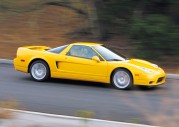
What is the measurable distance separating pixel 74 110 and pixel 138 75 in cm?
319

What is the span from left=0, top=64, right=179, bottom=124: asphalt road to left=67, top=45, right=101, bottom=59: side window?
83 cm

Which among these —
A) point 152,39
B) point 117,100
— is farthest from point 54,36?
point 117,100

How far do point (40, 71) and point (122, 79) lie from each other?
8.09ft

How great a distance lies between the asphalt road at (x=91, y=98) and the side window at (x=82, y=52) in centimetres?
83

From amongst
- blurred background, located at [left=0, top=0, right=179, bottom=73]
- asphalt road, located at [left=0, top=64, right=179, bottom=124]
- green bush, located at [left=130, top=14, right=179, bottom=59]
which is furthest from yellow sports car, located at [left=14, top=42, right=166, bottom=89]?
green bush, located at [left=130, top=14, right=179, bottom=59]

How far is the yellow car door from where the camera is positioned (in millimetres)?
13000

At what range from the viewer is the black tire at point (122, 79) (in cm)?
1273

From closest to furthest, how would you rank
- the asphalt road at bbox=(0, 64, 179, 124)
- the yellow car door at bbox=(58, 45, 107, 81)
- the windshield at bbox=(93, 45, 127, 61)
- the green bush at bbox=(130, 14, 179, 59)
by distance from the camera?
the asphalt road at bbox=(0, 64, 179, 124)
the yellow car door at bbox=(58, 45, 107, 81)
the windshield at bbox=(93, 45, 127, 61)
the green bush at bbox=(130, 14, 179, 59)

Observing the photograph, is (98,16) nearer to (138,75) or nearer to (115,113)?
(138,75)

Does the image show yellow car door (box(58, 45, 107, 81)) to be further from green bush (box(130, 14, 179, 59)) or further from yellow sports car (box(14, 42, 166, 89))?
green bush (box(130, 14, 179, 59))

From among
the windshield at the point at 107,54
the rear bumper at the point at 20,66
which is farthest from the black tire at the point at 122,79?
the rear bumper at the point at 20,66

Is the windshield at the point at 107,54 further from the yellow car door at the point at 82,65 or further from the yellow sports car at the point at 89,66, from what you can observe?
the yellow car door at the point at 82,65

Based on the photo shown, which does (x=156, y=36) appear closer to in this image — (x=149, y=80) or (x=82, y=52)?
(x=82, y=52)

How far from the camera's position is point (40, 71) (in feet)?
45.3
